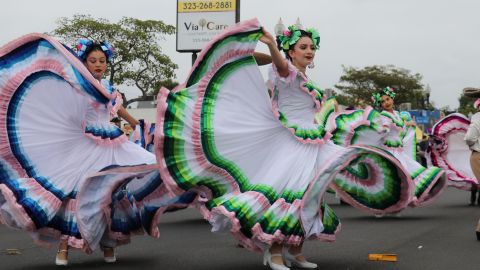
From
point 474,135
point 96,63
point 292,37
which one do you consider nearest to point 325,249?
point 292,37

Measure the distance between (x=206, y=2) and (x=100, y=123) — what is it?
2733cm

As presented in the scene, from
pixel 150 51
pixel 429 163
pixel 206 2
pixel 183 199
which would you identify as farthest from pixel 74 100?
pixel 150 51

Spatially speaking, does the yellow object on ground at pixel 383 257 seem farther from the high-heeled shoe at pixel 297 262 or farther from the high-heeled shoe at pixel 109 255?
the high-heeled shoe at pixel 109 255

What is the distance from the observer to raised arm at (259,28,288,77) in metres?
6.18

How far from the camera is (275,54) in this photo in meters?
6.25

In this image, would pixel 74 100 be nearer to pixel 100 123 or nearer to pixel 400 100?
pixel 100 123

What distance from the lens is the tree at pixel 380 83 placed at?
217 ft

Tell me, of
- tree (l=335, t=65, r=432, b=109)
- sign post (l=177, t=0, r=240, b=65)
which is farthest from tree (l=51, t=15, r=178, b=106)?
tree (l=335, t=65, r=432, b=109)

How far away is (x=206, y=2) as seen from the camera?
33.8 m

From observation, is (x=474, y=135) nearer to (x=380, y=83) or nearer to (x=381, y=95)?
(x=381, y=95)

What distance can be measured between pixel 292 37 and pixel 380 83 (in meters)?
60.9

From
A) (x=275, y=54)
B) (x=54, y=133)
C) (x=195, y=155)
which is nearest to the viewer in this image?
(x=195, y=155)

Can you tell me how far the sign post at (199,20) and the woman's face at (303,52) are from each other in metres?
26.8

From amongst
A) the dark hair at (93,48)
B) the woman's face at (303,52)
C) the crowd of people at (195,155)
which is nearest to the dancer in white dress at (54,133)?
the crowd of people at (195,155)
